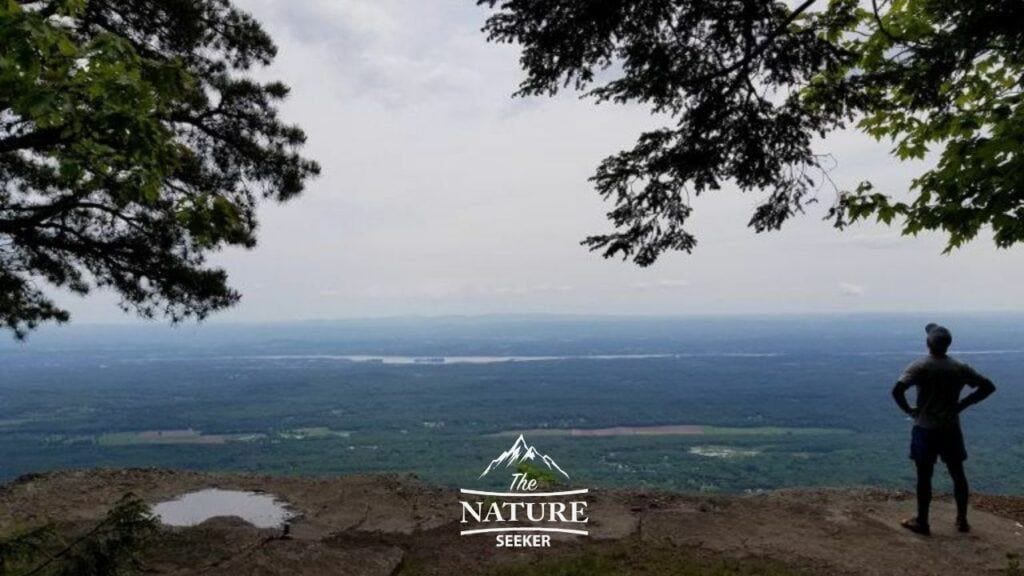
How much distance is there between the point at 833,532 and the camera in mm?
6215

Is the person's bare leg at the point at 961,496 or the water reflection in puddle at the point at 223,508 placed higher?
the person's bare leg at the point at 961,496

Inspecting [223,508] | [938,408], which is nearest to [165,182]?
[223,508]


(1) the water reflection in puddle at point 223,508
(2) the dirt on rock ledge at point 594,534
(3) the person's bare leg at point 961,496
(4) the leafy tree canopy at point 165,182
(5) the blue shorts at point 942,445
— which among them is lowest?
(1) the water reflection in puddle at point 223,508

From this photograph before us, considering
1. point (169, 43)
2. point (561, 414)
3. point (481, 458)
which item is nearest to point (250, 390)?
point (561, 414)

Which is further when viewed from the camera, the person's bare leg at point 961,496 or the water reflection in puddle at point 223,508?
the water reflection in puddle at point 223,508

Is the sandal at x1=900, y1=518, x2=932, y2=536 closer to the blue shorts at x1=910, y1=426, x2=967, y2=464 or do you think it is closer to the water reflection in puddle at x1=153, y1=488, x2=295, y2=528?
the blue shorts at x1=910, y1=426, x2=967, y2=464

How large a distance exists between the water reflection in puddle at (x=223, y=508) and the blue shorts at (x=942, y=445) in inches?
274

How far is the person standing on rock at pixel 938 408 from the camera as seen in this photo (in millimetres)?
5902

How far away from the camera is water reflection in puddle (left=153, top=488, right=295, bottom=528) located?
6.71m

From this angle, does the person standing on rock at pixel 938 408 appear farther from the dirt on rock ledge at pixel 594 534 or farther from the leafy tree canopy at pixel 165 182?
the leafy tree canopy at pixel 165 182

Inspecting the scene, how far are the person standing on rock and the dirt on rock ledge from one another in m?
0.45

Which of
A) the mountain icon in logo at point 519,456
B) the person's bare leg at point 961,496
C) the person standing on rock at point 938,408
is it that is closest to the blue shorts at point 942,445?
the person standing on rock at point 938,408

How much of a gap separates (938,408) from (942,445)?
402 millimetres

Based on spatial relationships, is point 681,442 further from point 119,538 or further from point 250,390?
point 250,390
